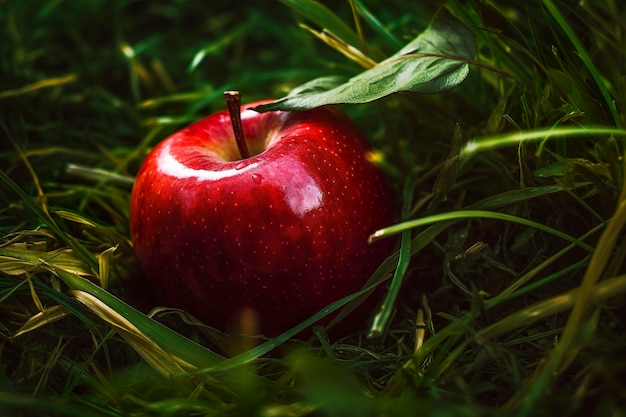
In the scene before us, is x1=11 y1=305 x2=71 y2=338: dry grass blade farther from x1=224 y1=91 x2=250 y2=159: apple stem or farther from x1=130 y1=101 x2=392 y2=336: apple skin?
x1=224 y1=91 x2=250 y2=159: apple stem

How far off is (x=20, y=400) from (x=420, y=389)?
14.5 inches

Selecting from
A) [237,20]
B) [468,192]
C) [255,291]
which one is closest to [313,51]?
[237,20]

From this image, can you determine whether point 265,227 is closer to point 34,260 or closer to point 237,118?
point 237,118

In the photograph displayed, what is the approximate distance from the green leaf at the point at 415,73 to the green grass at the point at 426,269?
3cm

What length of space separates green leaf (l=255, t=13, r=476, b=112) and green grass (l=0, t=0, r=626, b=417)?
0.03m

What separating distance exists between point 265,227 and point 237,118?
178 millimetres

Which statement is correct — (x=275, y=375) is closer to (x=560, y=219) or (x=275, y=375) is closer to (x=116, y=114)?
(x=560, y=219)

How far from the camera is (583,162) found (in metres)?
0.64

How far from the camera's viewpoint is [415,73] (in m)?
0.73

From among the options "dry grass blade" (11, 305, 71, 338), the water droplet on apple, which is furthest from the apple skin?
"dry grass blade" (11, 305, 71, 338)

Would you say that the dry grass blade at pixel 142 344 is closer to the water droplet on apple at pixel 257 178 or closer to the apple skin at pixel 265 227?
the apple skin at pixel 265 227

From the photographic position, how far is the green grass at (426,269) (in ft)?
1.85

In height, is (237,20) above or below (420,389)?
above

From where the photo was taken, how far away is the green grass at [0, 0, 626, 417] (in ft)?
1.85
